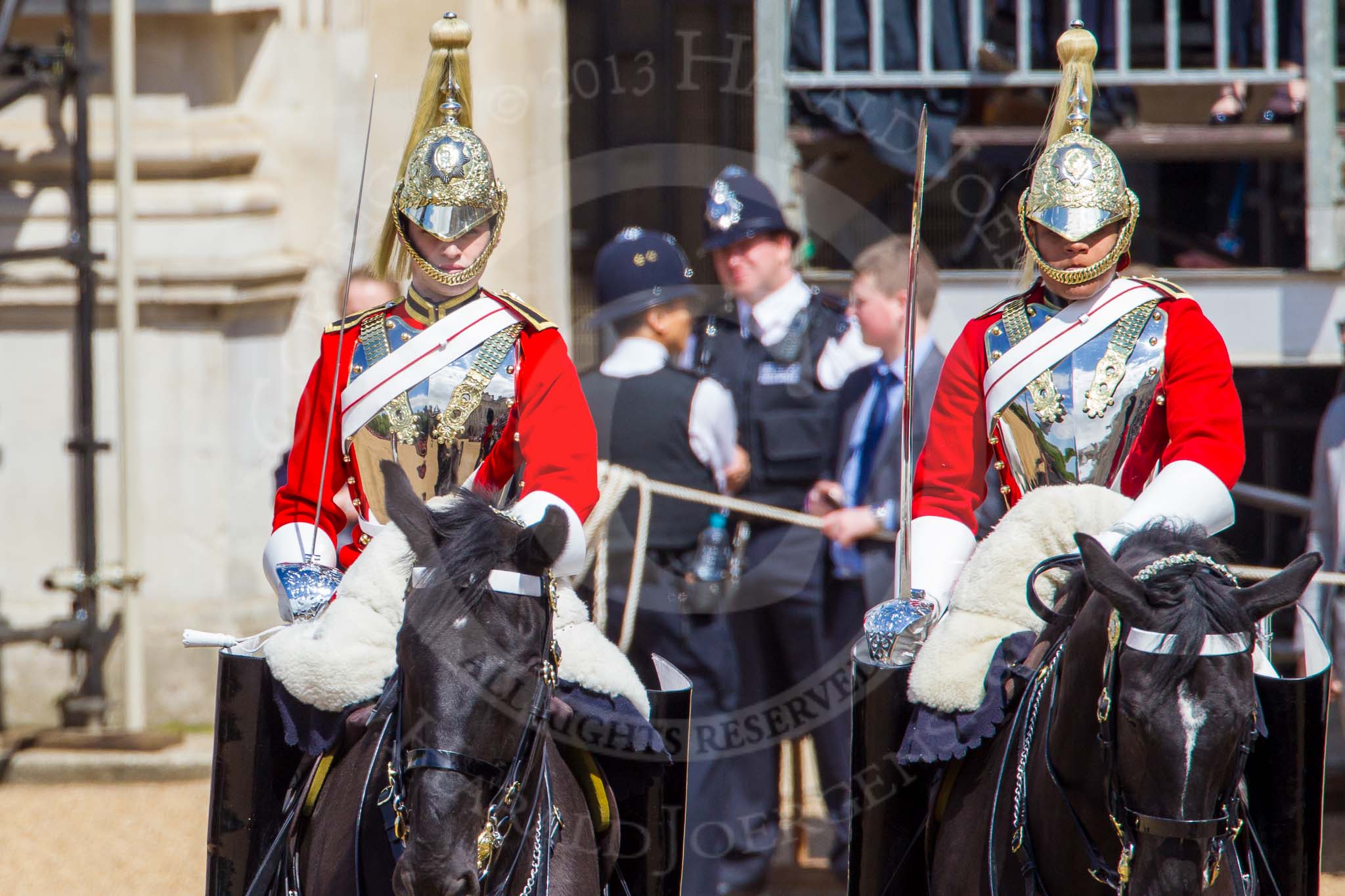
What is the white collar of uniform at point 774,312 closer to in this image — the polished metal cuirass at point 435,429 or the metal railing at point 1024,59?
the metal railing at point 1024,59

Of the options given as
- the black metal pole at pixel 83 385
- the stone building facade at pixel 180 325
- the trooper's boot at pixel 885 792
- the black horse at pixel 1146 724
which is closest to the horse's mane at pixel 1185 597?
the black horse at pixel 1146 724

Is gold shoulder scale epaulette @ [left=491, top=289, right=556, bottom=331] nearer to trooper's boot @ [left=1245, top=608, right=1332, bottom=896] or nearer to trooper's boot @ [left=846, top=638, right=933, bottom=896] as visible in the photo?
trooper's boot @ [left=846, top=638, right=933, bottom=896]

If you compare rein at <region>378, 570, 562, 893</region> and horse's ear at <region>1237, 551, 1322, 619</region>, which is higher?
horse's ear at <region>1237, 551, 1322, 619</region>

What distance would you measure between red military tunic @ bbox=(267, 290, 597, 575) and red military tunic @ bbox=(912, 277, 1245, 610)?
2.46 feet

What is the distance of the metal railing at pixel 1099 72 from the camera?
631 cm

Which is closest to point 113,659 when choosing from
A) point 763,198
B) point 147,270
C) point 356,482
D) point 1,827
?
point 1,827

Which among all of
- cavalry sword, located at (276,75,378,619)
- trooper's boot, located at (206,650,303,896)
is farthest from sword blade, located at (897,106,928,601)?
trooper's boot, located at (206,650,303,896)

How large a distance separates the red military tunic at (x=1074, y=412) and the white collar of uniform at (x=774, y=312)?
1957 mm

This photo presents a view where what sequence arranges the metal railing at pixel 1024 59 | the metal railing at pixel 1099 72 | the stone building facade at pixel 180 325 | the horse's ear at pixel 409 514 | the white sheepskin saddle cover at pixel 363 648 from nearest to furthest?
the horse's ear at pixel 409 514
the white sheepskin saddle cover at pixel 363 648
the metal railing at pixel 1099 72
the metal railing at pixel 1024 59
the stone building facade at pixel 180 325

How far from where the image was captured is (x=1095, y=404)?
11.0 feet

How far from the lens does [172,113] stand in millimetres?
6887

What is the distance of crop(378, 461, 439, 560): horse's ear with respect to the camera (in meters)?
2.60

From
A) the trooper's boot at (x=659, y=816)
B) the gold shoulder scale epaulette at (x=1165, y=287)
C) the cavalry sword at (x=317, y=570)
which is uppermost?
the gold shoulder scale epaulette at (x=1165, y=287)

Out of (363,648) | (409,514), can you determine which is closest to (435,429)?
(363,648)
